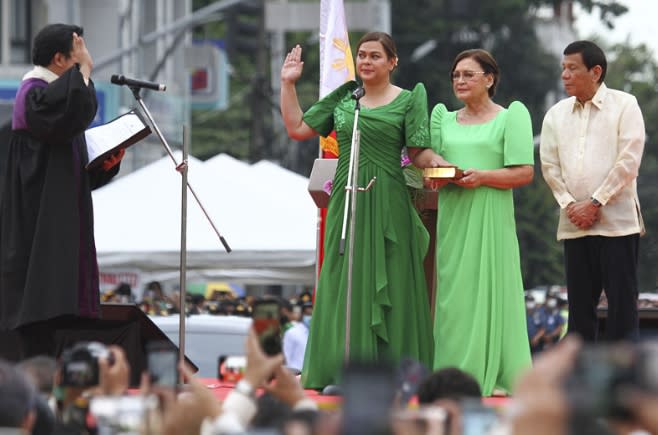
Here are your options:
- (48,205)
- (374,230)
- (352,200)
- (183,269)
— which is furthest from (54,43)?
(374,230)

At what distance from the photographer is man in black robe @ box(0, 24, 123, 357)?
370 inches

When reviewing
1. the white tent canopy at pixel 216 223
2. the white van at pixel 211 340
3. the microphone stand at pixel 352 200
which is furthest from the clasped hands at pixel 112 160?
the white tent canopy at pixel 216 223

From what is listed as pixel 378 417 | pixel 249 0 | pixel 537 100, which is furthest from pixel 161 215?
pixel 537 100

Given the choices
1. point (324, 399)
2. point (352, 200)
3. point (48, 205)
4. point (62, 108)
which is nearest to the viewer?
point (324, 399)

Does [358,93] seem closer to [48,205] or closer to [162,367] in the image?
[48,205]

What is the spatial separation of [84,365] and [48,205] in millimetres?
3455

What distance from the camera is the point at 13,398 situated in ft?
17.9

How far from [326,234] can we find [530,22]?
40.3 m

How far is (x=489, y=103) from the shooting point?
382 inches

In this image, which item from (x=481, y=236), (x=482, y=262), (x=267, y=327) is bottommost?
(x=267, y=327)

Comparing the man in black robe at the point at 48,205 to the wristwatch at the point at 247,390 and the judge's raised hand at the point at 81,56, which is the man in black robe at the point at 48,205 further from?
the wristwatch at the point at 247,390

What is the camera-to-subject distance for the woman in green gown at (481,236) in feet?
31.2

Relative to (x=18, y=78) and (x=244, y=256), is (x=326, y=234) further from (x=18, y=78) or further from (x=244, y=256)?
(x=18, y=78)

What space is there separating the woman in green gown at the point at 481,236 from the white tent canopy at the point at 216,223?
9.78 meters
